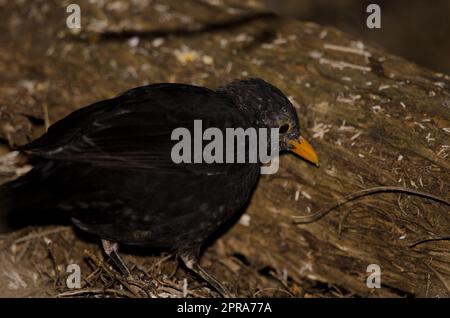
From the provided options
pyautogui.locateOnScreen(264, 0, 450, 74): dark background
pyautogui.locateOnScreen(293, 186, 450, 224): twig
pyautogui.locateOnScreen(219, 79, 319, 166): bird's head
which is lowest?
pyautogui.locateOnScreen(293, 186, 450, 224): twig

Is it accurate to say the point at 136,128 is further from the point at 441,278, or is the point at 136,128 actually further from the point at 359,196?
the point at 441,278

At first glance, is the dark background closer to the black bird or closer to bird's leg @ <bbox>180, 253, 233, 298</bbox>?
the black bird

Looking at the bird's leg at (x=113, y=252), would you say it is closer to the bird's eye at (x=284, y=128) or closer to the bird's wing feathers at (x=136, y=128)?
the bird's wing feathers at (x=136, y=128)

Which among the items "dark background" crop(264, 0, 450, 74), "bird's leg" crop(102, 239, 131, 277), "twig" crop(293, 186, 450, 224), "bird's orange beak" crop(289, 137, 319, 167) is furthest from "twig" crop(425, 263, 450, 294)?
"dark background" crop(264, 0, 450, 74)

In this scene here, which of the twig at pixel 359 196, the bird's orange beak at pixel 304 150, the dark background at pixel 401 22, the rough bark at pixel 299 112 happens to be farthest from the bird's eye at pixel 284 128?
the dark background at pixel 401 22

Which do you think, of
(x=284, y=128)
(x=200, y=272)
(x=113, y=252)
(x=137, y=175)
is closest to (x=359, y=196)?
(x=284, y=128)

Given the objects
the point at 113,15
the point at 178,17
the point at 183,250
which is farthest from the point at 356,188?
the point at 113,15
